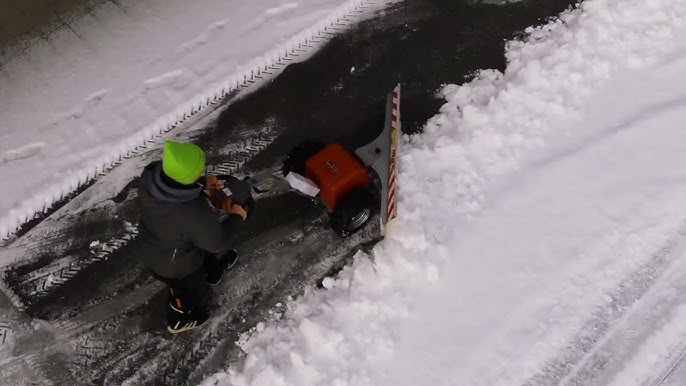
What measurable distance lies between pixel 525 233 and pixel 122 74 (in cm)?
375

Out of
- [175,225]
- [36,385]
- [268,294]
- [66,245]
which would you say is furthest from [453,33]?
[36,385]

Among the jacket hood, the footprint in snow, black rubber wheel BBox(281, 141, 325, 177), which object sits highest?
the jacket hood

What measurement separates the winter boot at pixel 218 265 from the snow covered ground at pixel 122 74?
1.34 meters

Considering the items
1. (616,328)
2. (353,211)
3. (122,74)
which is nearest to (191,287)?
(353,211)

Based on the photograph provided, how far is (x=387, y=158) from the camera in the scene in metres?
4.47

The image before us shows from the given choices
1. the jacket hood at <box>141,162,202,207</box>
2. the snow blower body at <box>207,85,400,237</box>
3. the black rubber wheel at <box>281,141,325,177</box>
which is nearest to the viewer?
the jacket hood at <box>141,162,202,207</box>

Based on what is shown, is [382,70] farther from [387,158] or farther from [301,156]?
[301,156]

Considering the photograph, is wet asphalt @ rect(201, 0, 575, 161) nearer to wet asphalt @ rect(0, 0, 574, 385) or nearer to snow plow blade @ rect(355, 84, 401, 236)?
wet asphalt @ rect(0, 0, 574, 385)

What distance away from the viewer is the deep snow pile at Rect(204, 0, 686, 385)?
13.4 feet

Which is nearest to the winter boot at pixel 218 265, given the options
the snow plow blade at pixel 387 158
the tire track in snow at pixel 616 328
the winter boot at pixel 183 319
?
the winter boot at pixel 183 319

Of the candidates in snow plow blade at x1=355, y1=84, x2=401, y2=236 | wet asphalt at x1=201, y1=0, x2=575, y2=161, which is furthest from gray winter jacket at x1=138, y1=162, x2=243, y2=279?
wet asphalt at x1=201, y1=0, x2=575, y2=161

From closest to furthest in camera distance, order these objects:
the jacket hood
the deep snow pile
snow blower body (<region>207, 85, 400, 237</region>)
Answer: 1. the jacket hood
2. the deep snow pile
3. snow blower body (<region>207, 85, 400, 237</region>)

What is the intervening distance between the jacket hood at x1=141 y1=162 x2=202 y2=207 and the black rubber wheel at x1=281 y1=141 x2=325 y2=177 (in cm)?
140

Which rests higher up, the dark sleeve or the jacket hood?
the jacket hood
